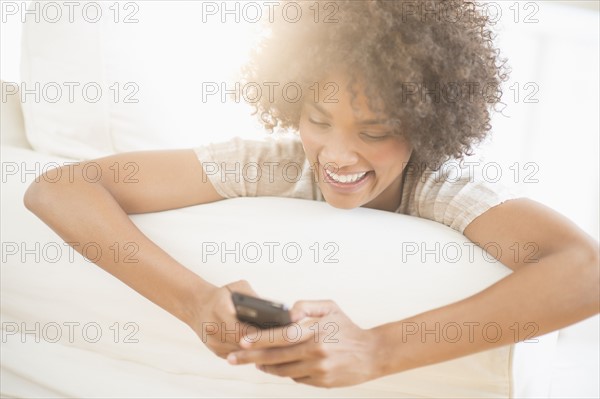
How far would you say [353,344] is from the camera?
0.82m

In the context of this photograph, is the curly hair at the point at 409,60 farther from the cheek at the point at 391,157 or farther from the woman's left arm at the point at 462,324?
the woman's left arm at the point at 462,324

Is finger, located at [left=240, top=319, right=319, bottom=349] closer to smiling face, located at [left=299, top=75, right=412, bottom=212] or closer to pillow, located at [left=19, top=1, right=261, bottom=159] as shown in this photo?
smiling face, located at [left=299, top=75, right=412, bottom=212]

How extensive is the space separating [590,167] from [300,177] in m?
1.10

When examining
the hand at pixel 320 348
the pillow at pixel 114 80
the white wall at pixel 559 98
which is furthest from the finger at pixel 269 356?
the white wall at pixel 559 98

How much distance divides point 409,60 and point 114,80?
2.10 feet

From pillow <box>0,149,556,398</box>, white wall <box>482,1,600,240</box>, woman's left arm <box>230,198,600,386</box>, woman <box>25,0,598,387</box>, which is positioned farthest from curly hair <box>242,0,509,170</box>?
white wall <box>482,1,600,240</box>

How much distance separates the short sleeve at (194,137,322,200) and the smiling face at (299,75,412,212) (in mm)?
61

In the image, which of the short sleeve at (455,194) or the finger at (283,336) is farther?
the short sleeve at (455,194)

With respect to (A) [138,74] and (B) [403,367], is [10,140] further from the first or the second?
(B) [403,367]

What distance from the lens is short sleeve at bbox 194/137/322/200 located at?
1.08 m

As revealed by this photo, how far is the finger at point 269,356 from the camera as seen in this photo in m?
0.82

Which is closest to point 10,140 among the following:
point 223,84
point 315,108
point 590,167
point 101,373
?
point 223,84

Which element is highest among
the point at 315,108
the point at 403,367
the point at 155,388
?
the point at 315,108

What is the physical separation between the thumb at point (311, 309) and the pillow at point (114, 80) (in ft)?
2.00
